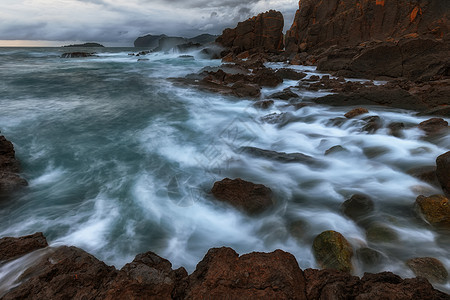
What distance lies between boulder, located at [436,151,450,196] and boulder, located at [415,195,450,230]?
491 mm

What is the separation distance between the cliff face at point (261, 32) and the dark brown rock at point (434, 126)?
35935 millimetres

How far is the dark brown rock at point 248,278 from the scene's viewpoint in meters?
1.82

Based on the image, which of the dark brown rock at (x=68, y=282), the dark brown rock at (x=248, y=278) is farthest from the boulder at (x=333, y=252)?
the dark brown rock at (x=68, y=282)

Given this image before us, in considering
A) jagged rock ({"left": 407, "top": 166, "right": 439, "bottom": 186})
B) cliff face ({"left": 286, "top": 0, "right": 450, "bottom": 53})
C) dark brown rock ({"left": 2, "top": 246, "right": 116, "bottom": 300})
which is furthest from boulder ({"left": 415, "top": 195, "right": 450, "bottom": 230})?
cliff face ({"left": 286, "top": 0, "right": 450, "bottom": 53})

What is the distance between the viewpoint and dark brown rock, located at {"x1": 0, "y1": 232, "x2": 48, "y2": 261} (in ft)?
8.82

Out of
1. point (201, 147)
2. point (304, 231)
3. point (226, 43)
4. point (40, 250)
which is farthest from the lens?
point (226, 43)

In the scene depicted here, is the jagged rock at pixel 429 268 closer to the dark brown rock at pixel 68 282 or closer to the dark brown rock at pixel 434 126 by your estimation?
the dark brown rock at pixel 68 282

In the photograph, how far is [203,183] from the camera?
5.05 m

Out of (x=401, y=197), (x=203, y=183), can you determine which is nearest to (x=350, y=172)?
(x=401, y=197)

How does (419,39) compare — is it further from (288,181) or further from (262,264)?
(262,264)

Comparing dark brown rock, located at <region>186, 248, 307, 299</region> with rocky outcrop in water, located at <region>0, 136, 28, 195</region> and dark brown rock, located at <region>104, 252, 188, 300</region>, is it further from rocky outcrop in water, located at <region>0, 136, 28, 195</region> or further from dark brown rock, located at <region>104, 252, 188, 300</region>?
rocky outcrop in water, located at <region>0, 136, 28, 195</region>

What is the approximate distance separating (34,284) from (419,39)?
1736cm

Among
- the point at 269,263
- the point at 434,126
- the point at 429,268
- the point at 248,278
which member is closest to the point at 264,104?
the point at 434,126

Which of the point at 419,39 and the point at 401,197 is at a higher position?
the point at 419,39
